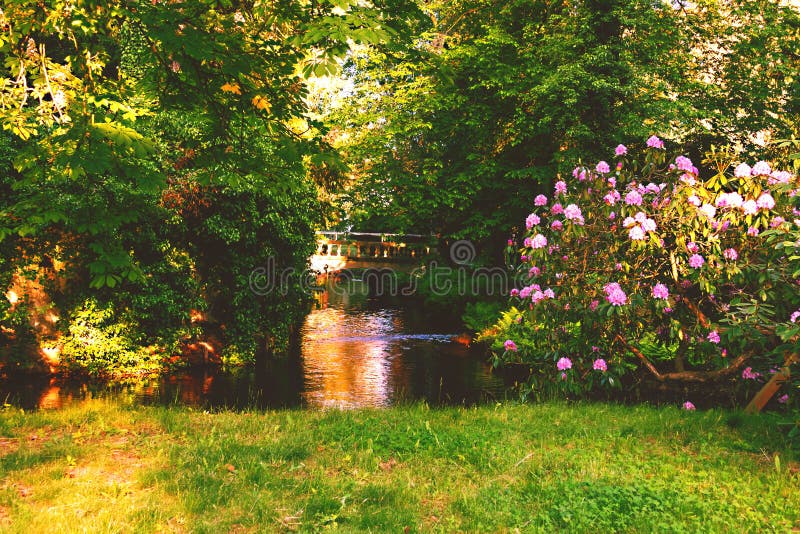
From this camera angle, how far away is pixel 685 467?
5523 mm

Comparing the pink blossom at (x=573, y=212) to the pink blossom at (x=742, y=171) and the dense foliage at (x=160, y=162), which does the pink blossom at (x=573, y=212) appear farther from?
the dense foliage at (x=160, y=162)

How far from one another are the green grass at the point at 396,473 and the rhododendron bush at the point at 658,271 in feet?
4.51

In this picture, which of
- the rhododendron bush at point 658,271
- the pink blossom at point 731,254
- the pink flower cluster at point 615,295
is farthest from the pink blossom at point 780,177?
the pink flower cluster at point 615,295

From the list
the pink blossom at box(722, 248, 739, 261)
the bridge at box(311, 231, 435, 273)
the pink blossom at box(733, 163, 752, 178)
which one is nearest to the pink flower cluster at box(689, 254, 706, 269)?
the pink blossom at box(722, 248, 739, 261)

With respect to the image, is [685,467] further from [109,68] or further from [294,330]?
[109,68]

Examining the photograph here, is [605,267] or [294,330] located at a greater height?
[605,267]

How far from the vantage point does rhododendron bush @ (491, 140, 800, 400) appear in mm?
7348

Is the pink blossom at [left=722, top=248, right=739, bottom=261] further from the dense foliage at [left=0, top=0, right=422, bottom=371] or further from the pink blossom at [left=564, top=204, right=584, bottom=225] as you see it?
the dense foliage at [left=0, top=0, right=422, bottom=371]

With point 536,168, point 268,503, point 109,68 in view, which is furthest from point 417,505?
point 109,68

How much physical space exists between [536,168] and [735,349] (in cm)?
1012

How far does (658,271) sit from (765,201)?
1.90m

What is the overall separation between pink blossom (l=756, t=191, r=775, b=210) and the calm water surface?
16.9 feet

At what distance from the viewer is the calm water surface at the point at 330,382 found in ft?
36.8

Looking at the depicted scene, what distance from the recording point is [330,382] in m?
12.8
